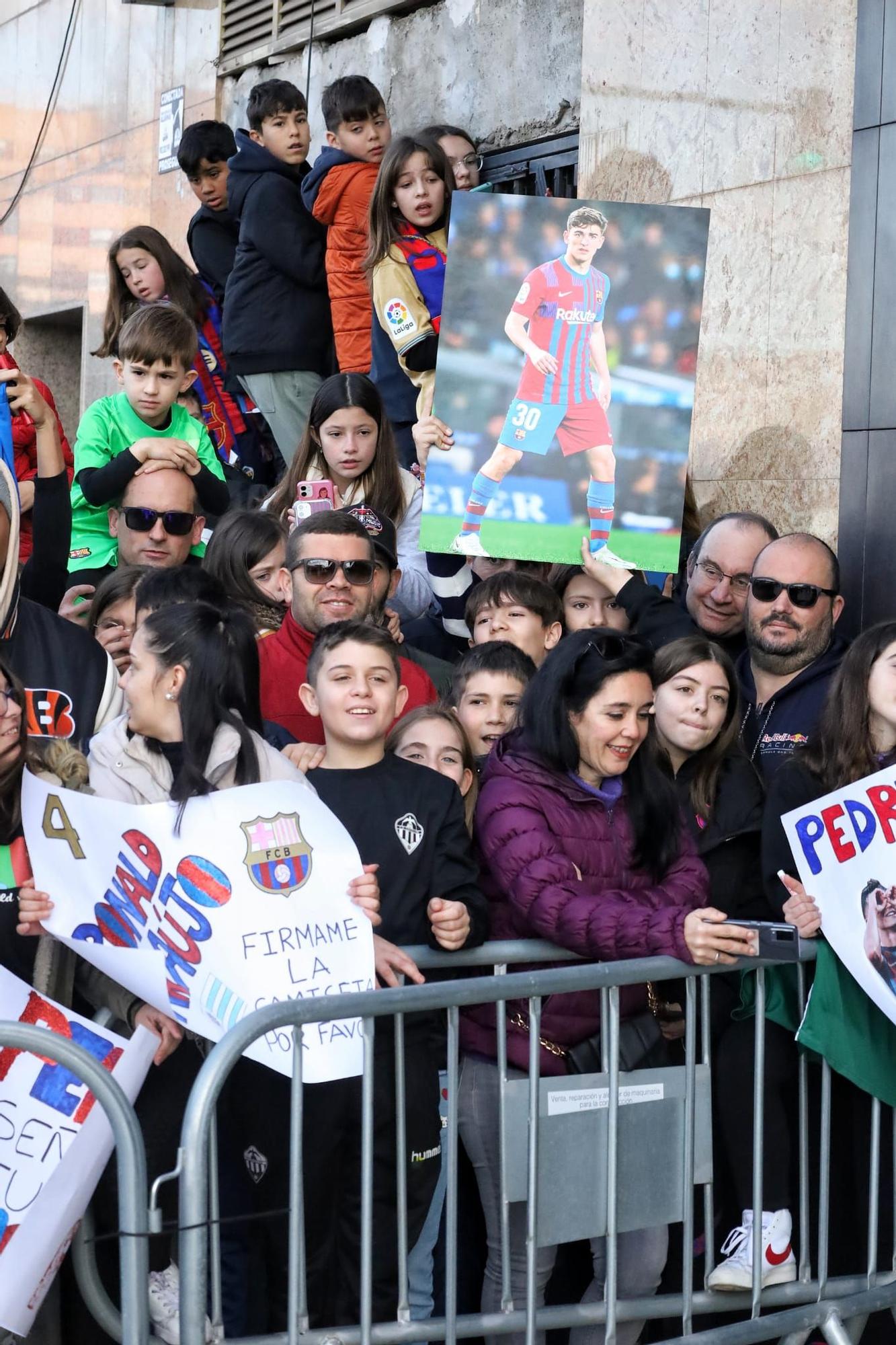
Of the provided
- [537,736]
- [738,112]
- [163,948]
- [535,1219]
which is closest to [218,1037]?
[163,948]

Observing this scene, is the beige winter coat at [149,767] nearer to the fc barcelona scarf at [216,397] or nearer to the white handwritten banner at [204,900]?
the white handwritten banner at [204,900]

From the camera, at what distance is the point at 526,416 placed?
5.62 m

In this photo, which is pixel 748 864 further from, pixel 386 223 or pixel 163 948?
pixel 386 223

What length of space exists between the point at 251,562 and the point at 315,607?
0.60m

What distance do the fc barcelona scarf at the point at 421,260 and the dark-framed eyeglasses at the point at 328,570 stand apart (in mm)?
2206

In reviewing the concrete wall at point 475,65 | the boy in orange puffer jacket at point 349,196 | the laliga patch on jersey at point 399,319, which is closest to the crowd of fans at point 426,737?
the laliga patch on jersey at point 399,319

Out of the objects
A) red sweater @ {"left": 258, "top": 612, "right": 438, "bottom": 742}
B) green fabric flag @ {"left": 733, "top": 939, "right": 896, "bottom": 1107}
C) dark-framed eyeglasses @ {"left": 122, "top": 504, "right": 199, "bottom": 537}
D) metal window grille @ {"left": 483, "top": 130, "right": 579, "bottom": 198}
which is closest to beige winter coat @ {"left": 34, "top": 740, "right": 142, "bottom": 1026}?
red sweater @ {"left": 258, "top": 612, "right": 438, "bottom": 742}

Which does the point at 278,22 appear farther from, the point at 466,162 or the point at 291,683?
the point at 291,683

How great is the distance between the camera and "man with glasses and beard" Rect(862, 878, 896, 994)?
4105 mm

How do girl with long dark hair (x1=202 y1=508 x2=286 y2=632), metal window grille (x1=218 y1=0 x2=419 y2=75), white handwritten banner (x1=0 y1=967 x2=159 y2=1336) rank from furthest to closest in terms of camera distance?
metal window grille (x1=218 y1=0 x2=419 y2=75) → girl with long dark hair (x1=202 y1=508 x2=286 y2=632) → white handwritten banner (x1=0 y1=967 x2=159 y2=1336)

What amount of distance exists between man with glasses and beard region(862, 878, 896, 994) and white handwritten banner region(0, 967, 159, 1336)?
5.91 feet

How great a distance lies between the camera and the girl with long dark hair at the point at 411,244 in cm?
696

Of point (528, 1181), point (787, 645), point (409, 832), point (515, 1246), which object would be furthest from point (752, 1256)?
point (787, 645)

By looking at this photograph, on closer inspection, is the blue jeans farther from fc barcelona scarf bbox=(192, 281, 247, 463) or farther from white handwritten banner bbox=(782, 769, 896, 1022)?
fc barcelona scarf bbox=(192, 281, 247, 463)
